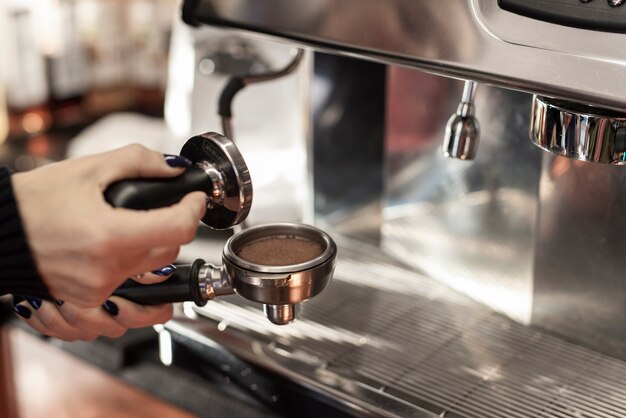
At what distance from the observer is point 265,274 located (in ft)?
2.31

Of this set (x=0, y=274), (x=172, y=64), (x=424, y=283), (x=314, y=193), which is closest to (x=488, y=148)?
(x=424, y=283)

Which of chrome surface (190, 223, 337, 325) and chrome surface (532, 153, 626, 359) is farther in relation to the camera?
chrome surface (532, 153, 626, 359)

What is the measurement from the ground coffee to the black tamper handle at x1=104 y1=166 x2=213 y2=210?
0.09 m

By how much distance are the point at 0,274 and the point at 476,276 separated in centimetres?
61

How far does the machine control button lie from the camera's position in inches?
25.5

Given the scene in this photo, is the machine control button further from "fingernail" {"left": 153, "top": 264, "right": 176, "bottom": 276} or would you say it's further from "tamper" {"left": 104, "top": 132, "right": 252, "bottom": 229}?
"fingernail" {"left": 153, "top": 264, "right": 176, "bottom": 276}

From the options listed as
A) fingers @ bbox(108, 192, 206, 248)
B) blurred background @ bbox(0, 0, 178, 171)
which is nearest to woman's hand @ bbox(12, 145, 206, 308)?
fingers @ bbox(108, 192, 206, 248)

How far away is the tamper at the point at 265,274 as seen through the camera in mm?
706

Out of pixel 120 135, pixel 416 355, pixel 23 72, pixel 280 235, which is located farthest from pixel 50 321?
pixel 23 72

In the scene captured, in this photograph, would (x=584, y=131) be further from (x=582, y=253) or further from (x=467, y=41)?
(x=582, y=253)

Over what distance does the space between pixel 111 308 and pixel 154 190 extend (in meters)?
0.20

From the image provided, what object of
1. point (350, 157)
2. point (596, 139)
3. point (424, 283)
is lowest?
point (424, 283)

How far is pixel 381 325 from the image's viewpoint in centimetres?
96

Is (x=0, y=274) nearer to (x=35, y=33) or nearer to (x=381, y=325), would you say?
(x=381, y=325)
